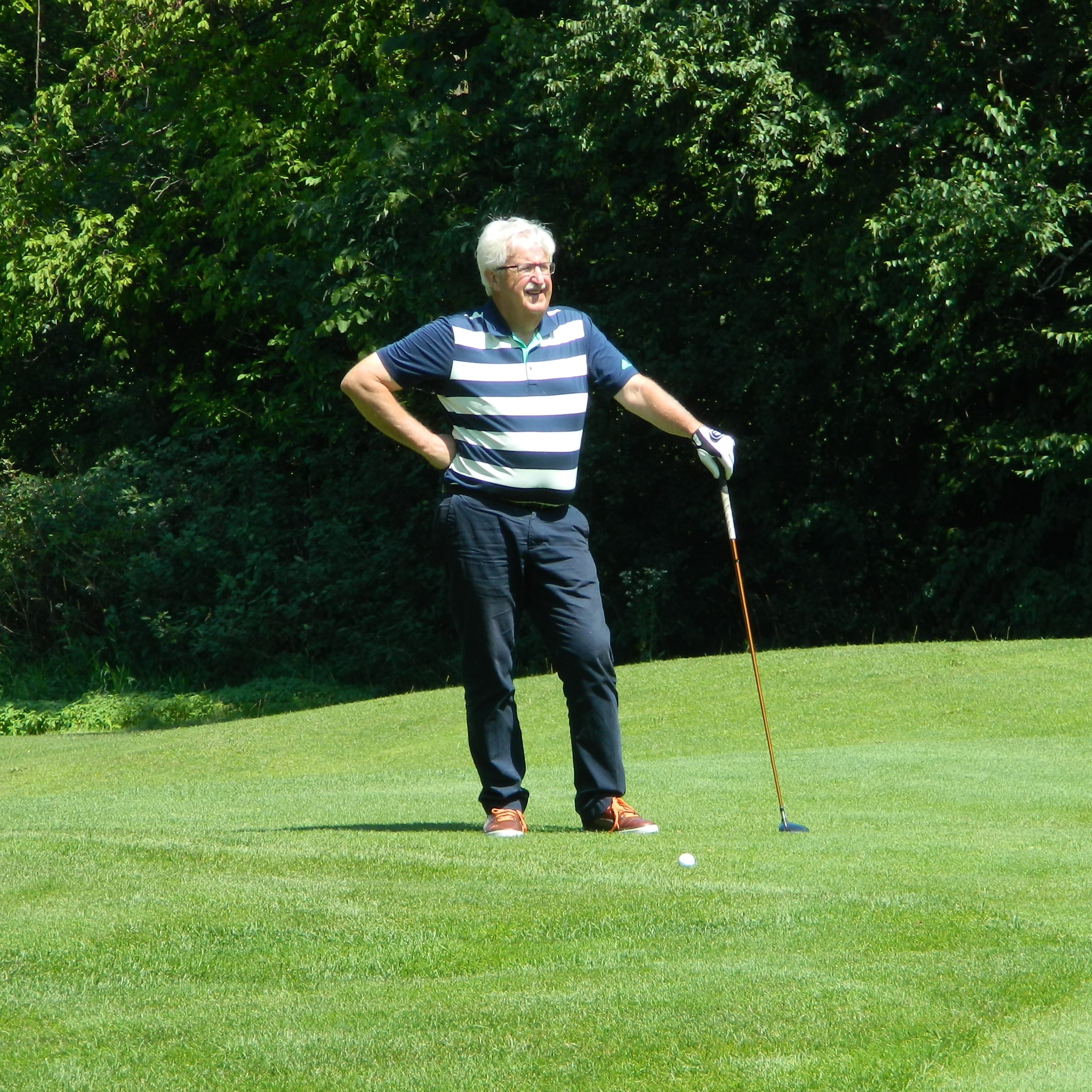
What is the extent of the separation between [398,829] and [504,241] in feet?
7.47

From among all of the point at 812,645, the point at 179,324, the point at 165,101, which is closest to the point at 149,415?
the point at 179,324

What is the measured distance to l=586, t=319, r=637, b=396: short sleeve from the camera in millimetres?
5996

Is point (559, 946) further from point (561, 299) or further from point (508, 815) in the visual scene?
point (561, 299)

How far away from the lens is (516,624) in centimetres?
598

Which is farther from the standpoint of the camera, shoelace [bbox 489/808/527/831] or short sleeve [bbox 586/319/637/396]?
short sleeve [bbox 586/319/637/396]

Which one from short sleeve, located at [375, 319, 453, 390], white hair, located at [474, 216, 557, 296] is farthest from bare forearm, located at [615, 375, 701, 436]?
short sleeve, located at [375, 319, 453, 390]

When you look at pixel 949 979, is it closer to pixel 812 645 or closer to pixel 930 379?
pixel 930 379

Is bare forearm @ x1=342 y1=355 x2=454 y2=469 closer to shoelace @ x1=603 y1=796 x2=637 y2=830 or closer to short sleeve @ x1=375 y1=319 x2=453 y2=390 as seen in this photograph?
short sleeve @ x1=375 y1=319 x2=453 y2=390

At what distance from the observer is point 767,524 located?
2194 cm

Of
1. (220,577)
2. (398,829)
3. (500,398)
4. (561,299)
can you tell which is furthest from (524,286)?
(220,577)

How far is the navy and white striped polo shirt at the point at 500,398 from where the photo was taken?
18.7 feet

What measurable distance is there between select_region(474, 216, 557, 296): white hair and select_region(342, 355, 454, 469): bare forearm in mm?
522

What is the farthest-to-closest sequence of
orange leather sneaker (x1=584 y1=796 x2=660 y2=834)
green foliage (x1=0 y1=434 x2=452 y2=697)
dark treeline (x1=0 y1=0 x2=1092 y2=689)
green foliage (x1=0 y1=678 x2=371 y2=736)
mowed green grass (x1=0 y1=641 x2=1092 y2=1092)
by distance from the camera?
green foliage (x1=0 y1=434 x2=452 y2=697) → green foliage (x1=0 y1=678 x2=371 y2=736) → dark treeline (x1=0 y1=0 x2=1092 y2=689) → orange leather sneaker (x1=584 y1=796 x2=660 y2=834) → mowed green grass (x1=0 y1=641 x2=1092 y2=1092)

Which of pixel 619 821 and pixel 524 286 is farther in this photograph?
pixel 619 821
